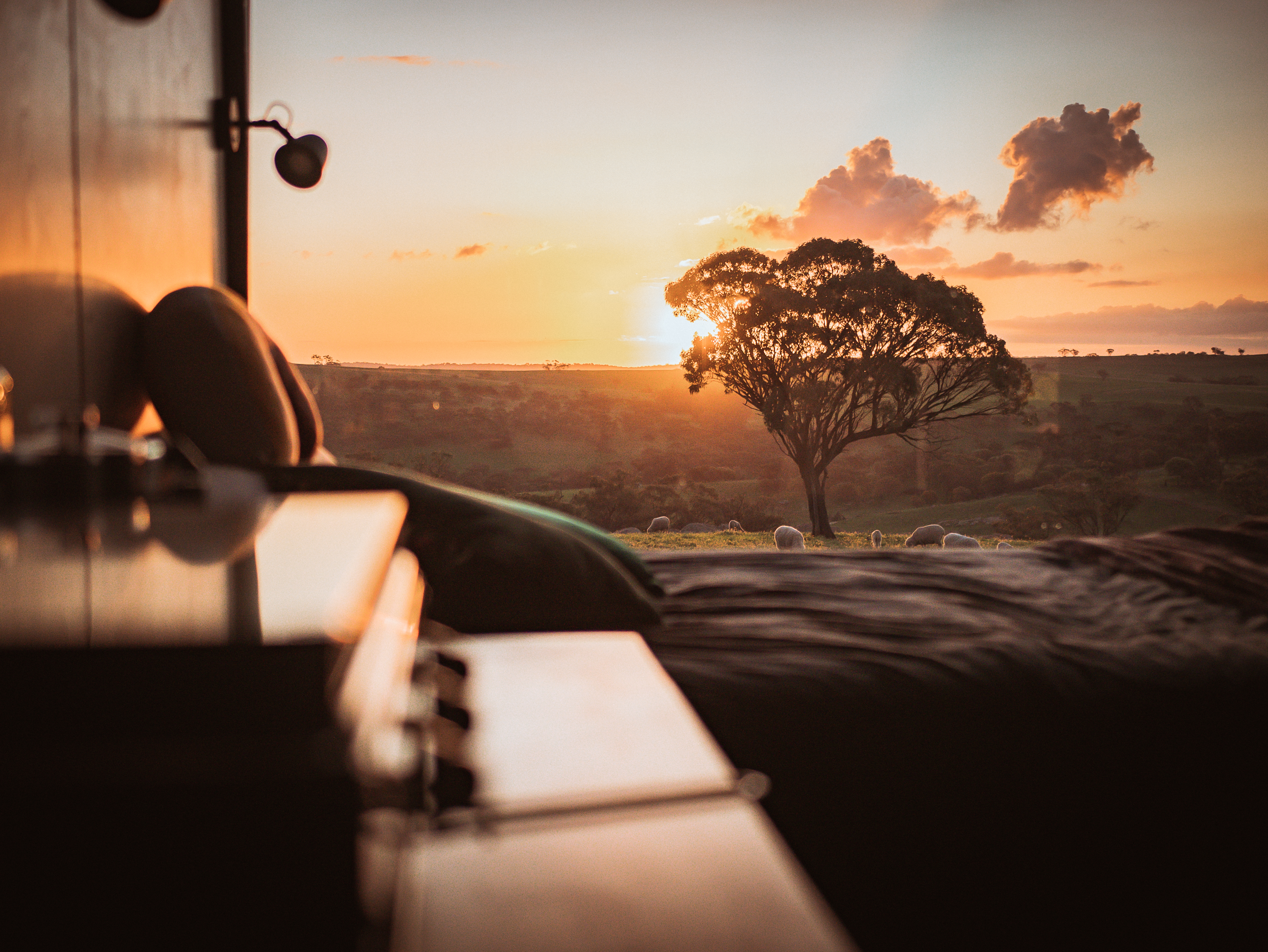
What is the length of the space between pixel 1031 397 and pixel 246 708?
30.7 feet

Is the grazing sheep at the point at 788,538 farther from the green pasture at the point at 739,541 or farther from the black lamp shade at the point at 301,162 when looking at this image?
the black lamp shade at the point at 301,162

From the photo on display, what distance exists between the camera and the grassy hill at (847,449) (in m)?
9.01

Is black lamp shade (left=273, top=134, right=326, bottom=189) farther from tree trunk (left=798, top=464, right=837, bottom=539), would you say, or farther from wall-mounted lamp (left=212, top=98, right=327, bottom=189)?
tree trunk (left=798, top=464, right=837, bottom=539)

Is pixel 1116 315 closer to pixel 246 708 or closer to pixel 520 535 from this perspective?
pixel 520 535

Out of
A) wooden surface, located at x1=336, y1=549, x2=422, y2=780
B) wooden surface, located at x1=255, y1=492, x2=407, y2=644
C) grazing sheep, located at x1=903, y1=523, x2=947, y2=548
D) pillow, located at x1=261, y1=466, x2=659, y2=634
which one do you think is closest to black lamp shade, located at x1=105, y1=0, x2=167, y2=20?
pillow, located at x1=261, y1=466, x2=659, y2=634

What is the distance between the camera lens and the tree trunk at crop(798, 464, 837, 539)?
8844 millimetres

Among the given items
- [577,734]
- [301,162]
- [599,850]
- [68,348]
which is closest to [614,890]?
[599,850]

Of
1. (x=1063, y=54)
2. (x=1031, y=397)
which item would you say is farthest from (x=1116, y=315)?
(x=1063, y=54)

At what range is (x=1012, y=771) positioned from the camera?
0.95m

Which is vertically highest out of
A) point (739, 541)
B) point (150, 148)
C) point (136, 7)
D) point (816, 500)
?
point (136, 7)

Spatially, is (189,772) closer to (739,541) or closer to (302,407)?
(302,407)

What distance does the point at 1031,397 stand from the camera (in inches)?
332

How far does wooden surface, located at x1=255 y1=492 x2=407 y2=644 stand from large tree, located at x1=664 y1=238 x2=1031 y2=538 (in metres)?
7.82

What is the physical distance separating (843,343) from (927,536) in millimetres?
2245
